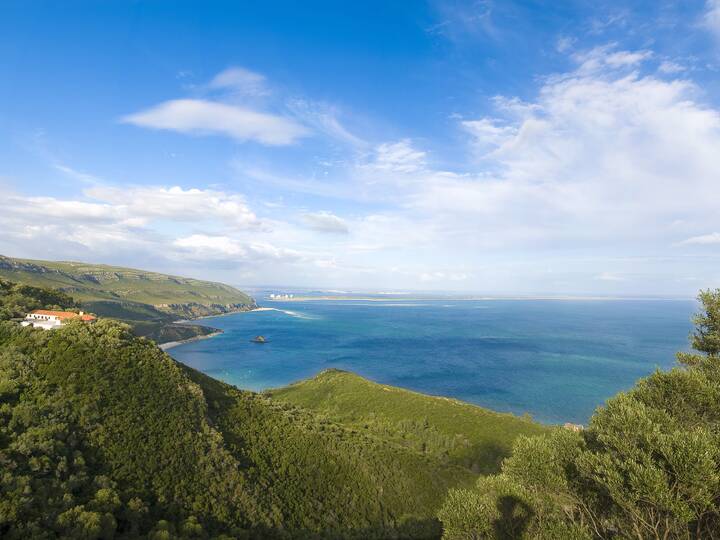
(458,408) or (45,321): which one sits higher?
(45,321)

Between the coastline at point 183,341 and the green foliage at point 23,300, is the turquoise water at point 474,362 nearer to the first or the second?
the coastline at point 183,341

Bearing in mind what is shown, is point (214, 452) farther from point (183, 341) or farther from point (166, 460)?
point (183, 341)

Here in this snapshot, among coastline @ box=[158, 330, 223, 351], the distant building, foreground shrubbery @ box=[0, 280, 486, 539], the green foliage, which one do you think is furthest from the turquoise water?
the distant building

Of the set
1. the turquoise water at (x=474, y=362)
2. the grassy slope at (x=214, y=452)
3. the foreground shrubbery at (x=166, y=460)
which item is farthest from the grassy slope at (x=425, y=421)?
the turquoise water at (x=474, y=362)

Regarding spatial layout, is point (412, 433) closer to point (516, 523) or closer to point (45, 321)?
point (516, 523)

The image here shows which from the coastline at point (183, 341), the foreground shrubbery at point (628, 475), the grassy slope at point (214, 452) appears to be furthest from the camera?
the coastline at point (183, 341)

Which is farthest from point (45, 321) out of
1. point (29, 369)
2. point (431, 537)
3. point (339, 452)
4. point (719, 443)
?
point (719, 443)

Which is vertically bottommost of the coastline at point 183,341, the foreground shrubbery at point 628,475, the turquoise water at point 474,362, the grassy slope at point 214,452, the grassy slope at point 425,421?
the coastline at point 183,341
